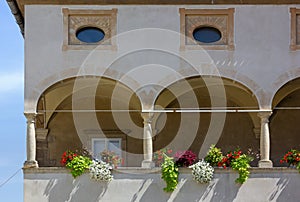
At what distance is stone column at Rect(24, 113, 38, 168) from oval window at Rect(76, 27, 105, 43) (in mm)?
2340

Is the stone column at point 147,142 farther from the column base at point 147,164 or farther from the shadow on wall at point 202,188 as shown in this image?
the shadow on wall at point 202,188

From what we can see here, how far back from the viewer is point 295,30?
23188mm

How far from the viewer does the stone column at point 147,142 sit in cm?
2267

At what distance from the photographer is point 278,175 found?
2245cm

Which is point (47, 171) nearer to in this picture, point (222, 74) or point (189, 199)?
point (189, 199)

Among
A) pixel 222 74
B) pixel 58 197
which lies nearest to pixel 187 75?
pixel 222 74

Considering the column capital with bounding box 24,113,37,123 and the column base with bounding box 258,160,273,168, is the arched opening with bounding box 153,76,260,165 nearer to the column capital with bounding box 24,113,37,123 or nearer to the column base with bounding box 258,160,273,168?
the column base with bounding box 258,160,273,168

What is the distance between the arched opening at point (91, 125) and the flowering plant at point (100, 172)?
3.19 meters

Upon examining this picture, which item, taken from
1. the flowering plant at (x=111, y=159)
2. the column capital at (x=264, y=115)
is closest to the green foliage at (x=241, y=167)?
the column capital at (x=264, y=115)

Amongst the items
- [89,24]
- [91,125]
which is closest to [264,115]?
[89,24]

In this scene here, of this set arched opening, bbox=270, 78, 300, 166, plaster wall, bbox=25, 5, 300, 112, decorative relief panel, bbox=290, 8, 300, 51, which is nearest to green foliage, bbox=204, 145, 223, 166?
plaster wall, bbox=25, 5, 300, 112

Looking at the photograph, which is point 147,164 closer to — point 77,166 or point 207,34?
point 77,166

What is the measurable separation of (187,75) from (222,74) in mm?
889

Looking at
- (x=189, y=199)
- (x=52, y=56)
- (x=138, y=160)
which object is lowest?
(x=189, y=199)
